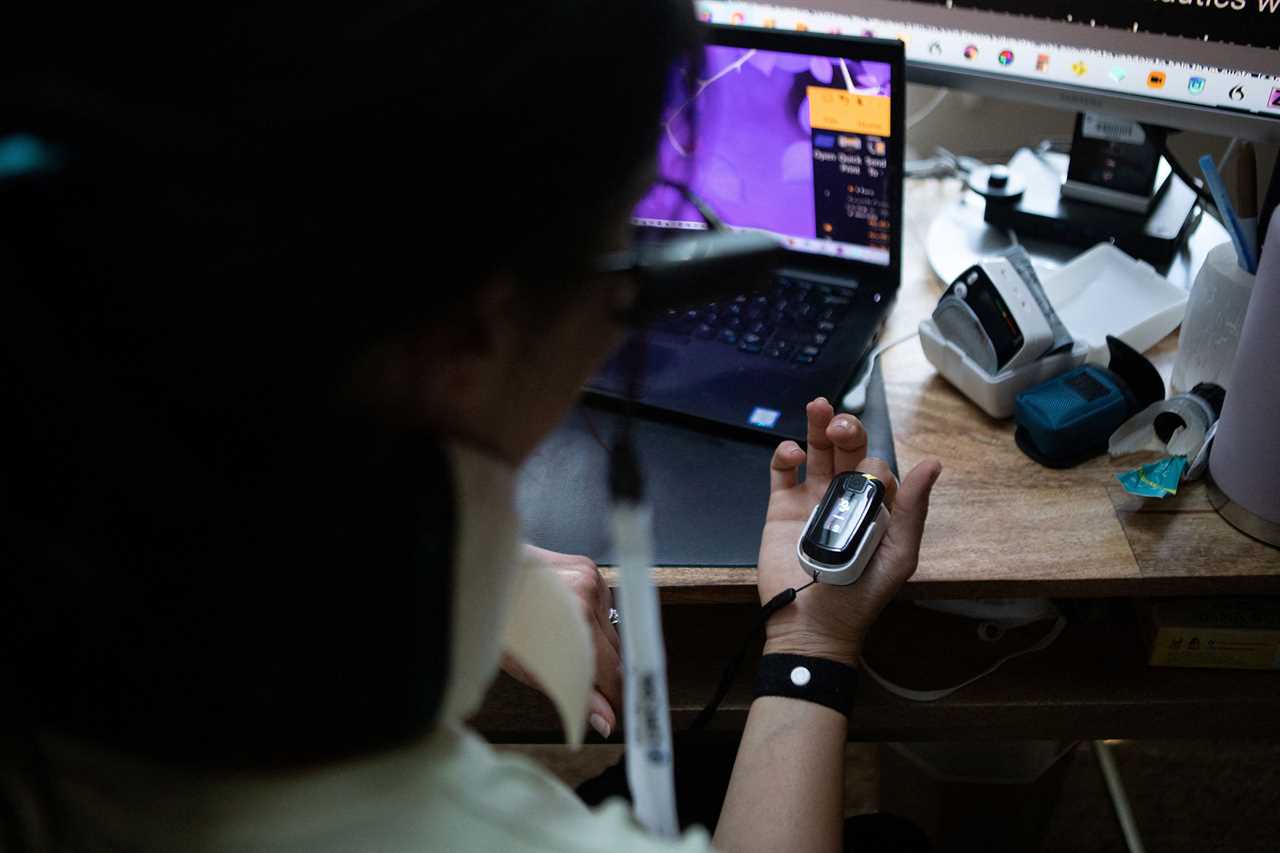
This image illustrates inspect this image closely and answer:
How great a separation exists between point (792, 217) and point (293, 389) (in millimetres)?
704

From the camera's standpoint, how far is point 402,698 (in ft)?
1.42

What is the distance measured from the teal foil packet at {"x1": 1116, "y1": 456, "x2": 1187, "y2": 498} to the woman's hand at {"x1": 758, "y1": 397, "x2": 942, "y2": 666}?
0.46ft

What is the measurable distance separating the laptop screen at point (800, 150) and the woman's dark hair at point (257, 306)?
520mm

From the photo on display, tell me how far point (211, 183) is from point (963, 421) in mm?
687

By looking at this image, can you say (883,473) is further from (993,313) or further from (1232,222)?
(1232,222)

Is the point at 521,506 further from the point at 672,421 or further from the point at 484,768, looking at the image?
the point at 484,768

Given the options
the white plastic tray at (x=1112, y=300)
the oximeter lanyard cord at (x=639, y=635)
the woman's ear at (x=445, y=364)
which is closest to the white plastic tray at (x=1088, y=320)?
the white plastic tray at (x=1112, y=300)

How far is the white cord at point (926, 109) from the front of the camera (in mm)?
1347

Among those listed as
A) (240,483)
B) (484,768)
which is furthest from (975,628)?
(240,483)

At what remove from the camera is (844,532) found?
0.75 meters

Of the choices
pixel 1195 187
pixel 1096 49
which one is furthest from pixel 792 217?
pixel 1195 187

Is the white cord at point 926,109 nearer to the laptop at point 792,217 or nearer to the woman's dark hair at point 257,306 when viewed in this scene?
the laptop at point 792,217

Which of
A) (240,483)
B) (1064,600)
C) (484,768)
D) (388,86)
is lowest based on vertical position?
(1064,600)

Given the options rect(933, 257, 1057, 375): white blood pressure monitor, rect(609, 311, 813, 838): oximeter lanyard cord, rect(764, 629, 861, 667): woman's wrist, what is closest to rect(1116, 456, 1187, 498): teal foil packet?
rect(933, 257, 1057, 375): white blood pressure monitor
